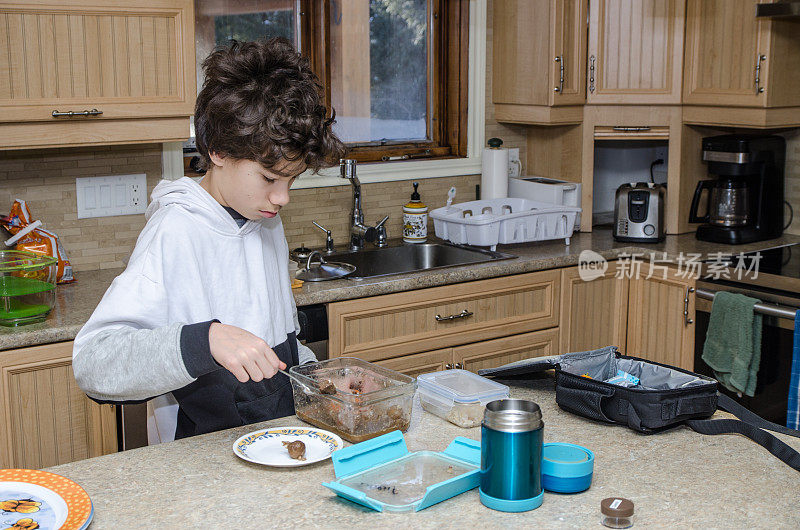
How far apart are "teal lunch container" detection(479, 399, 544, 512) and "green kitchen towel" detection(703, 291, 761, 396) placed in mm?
1971

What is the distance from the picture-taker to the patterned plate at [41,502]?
49.4 inches

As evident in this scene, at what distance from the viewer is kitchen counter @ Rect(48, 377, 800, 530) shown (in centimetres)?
130

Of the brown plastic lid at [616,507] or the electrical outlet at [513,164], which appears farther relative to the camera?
the electrical outlet at [513,164]

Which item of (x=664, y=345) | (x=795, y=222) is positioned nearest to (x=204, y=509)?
Result: (x=664, y=345)

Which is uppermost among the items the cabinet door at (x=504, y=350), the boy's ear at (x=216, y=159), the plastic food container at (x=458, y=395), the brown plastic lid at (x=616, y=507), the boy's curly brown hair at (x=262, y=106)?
the boy's curly brown hair at (x=262, y=106)

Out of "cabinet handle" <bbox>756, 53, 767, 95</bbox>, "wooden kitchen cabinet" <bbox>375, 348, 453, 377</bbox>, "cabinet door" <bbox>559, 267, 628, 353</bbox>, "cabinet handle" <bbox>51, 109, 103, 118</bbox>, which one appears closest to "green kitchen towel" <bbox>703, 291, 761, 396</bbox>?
"cabinet door" <bbox>559, 267, 628, 353</bbox>

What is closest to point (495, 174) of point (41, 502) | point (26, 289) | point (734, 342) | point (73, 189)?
point (734, 342)

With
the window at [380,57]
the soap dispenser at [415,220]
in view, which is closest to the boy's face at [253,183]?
the window at [380,57]

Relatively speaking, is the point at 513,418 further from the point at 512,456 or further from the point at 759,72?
the point at 759,72

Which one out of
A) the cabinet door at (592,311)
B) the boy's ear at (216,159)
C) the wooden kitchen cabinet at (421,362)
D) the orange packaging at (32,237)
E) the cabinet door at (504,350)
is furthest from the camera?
the cabinet door at (592,311)

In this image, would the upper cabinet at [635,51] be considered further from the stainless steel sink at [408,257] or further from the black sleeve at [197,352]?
the black sleeve at [197,352]

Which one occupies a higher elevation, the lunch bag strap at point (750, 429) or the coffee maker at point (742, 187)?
the coffee maker at point (742, 187)

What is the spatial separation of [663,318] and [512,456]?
2.27m

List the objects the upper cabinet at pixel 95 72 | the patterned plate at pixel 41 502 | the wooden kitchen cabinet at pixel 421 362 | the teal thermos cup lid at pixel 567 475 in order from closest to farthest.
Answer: the patterned plate at pixel 41 502 < the teal thermos cup lid at pixel 567 475 < the upper cabinet at pixel 95 72 < the wooden kitchen cabinet at pixel 421 362
